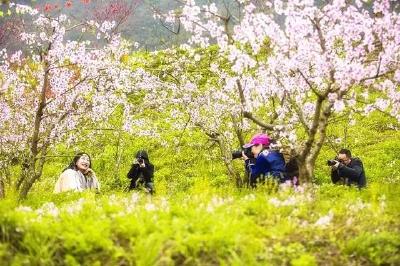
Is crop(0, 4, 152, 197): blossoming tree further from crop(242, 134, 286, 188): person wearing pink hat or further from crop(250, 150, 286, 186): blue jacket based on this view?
crop(250, 150, 286, 186): blue jacket

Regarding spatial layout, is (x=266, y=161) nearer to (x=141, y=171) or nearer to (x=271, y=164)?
(x=271, y=164)

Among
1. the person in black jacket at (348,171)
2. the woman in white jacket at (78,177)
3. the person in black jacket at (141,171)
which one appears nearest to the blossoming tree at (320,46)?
the person in black jacket at (348,171)

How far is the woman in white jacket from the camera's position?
36.9ft

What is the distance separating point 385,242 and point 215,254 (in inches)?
87.1

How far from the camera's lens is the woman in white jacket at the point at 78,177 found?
11.2m

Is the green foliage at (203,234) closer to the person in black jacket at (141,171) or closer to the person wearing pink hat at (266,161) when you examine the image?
the person wearing pink hat at (266,161)

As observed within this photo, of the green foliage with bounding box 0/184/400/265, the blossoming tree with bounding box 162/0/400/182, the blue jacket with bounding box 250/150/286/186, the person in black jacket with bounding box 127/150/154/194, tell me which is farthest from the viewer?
the person in black jacket with bounding box 127/150/154/194

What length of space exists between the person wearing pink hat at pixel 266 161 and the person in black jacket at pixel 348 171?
200cm

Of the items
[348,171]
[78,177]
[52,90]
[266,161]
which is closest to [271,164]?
[266,161]

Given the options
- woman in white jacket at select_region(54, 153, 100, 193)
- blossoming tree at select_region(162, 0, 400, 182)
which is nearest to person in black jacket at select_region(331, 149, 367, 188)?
blossoming tree at select_region(162, 0, 400, 182)

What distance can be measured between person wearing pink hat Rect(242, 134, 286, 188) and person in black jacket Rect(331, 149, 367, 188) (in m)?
2.00

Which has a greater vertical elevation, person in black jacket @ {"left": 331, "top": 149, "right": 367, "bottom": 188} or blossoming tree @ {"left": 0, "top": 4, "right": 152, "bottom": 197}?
blossoming tree @ {"left": 0, "top": 4, "right": 152, "bottom": 197}

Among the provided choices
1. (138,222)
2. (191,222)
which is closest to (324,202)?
(191,222)

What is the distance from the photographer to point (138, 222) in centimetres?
612
